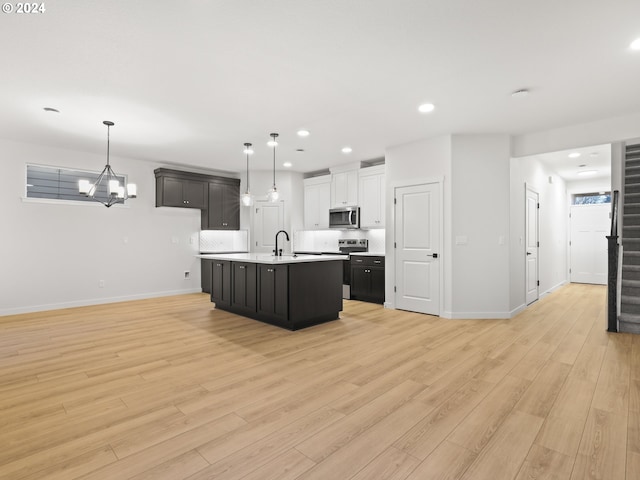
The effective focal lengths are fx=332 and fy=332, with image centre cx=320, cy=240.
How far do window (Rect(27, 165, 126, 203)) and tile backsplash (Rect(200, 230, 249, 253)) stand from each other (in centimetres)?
206

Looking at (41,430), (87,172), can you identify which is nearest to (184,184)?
(87,172)

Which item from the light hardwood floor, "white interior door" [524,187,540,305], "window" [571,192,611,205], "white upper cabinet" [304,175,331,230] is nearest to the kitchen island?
the light hardwood floor

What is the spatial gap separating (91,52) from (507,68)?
3754mm

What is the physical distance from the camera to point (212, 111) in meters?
4.20

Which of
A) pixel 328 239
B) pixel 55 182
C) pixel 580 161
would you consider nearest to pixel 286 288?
pixel 328 239

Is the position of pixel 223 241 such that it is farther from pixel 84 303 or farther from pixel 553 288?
pixel 553 288

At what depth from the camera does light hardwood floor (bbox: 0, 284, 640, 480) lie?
1798mm

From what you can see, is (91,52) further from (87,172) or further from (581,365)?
(581,365)

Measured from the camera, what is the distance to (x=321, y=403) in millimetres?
2443

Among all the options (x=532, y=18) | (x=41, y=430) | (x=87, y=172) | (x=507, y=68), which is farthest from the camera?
(x=87, y=172)

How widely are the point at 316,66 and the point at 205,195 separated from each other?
17.0ft

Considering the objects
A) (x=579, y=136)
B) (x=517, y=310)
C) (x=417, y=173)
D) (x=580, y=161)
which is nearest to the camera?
(x=579, y=136)

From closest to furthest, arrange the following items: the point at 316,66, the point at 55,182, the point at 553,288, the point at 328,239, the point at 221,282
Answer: the point at 316,66 → the point at 221,282 → the point at 55,182 → the point at 553,288 → the point at 328,239

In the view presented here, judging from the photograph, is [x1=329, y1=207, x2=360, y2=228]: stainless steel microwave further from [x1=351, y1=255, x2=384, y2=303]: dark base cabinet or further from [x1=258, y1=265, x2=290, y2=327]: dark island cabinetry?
[x1=258, y1=265, x2=290, y2=327]: dark island cabinetry
